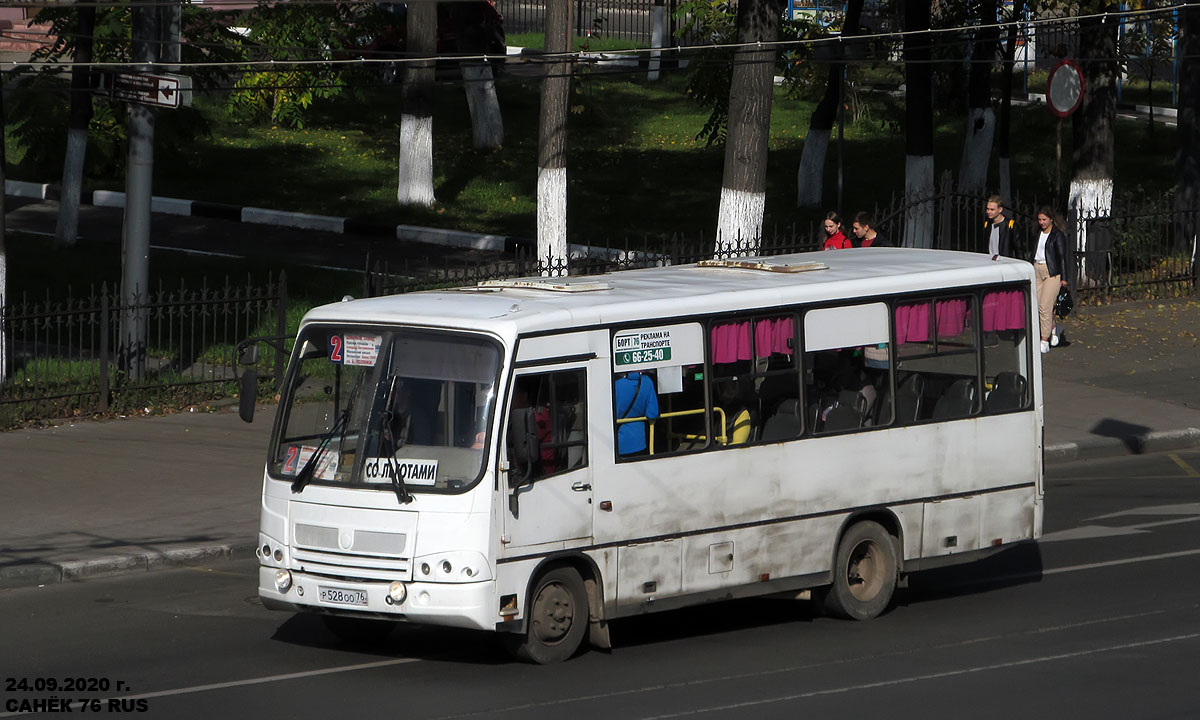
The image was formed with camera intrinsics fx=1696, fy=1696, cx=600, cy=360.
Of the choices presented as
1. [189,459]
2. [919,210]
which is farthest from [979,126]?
[189,459]

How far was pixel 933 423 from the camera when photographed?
1075 centimetres

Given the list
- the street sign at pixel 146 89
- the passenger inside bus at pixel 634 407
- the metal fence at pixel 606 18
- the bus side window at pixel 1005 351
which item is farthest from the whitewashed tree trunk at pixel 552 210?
the metal fence at pixel 606 18

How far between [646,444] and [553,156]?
36.6 ft

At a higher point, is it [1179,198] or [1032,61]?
[1032,61]

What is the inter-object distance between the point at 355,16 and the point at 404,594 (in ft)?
94.3

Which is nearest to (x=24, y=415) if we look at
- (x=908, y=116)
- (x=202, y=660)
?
(x=202, y=660)

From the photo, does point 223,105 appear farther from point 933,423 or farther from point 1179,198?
point 933,423

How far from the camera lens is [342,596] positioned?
8922mm

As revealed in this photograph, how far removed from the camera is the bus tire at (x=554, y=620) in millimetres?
9078

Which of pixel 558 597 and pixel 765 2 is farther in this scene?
pixel 765 2

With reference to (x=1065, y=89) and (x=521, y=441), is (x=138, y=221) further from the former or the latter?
(x=1065, y=89)

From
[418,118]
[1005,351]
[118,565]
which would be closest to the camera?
[1005,351]

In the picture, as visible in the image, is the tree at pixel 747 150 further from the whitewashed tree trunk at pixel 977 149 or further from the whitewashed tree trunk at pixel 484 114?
the whitewashed tree trunk at pixel 484 114

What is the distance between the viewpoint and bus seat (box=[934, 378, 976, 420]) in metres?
10.9
